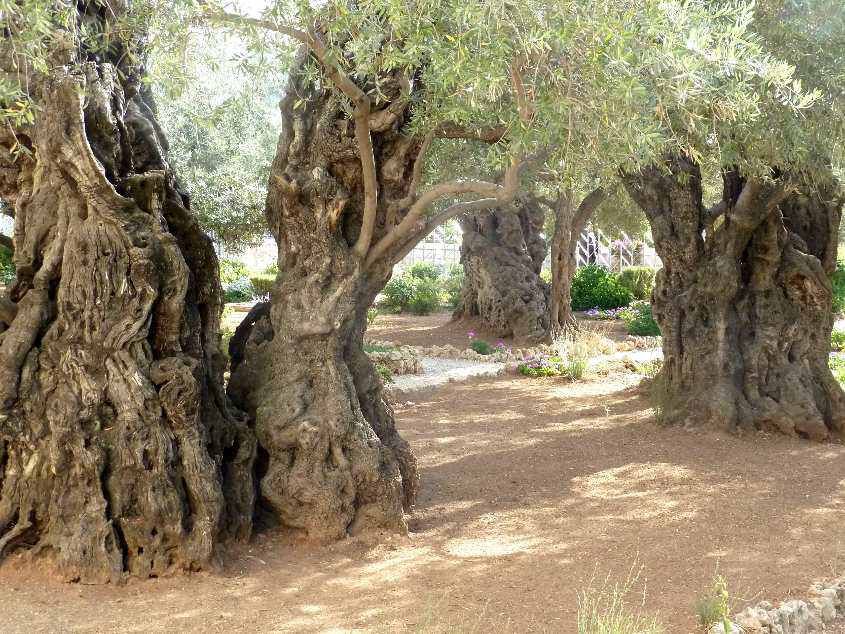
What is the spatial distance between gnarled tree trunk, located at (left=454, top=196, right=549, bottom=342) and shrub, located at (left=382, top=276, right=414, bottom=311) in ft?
16.5

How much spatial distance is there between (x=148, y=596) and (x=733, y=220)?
Answer: 636cm

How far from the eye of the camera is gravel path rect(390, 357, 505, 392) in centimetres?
1188

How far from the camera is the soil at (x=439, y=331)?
16.5m

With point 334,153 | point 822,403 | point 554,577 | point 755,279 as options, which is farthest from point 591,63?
point 822,403

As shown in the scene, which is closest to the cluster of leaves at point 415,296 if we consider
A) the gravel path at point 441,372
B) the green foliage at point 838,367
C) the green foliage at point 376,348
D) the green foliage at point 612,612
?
the green foliage at point 376,348

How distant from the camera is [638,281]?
74.6 feet

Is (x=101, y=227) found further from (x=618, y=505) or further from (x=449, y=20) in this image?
(x=618, y=505)

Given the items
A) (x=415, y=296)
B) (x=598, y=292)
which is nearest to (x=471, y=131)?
(x=598, y=292)

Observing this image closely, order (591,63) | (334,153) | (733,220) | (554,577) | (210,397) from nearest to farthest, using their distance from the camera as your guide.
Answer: (591,63)
(554,577)
(210,397)
(334,153)
(733,220)

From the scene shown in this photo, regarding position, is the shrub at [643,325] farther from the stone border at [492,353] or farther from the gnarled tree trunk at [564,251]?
the gnarled tree trunk at [564,251]

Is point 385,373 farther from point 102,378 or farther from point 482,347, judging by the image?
point 102,378

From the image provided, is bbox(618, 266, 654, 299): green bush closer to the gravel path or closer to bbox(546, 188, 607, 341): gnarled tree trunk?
bbox(546, 188, 607, 341): gnarled tree trunk

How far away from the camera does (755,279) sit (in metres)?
8.55

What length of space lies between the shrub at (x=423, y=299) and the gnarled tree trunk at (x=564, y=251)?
578cm
